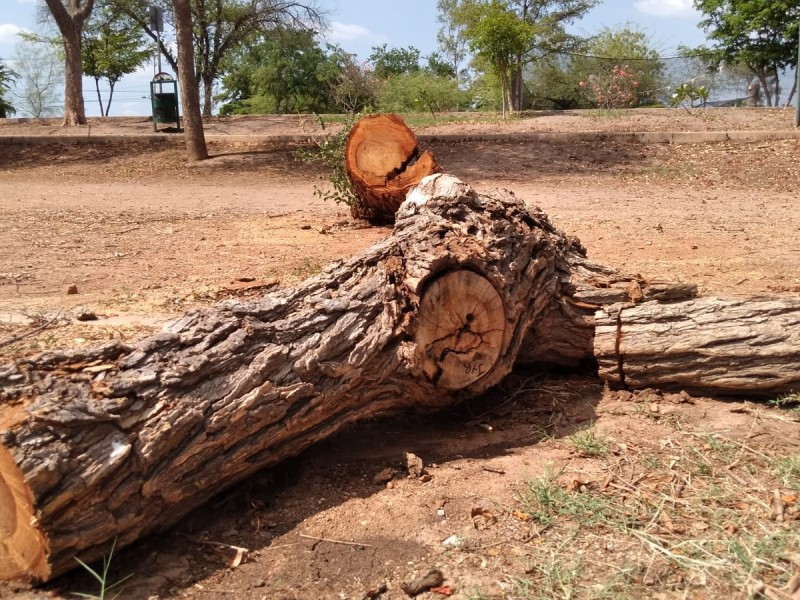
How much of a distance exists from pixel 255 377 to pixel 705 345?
2147 millimetres

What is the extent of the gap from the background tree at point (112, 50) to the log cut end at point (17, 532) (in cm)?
2564

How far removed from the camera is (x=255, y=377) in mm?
2830

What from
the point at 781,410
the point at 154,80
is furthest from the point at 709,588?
the point at 154,80

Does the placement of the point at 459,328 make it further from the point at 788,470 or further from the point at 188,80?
the point at 188,80

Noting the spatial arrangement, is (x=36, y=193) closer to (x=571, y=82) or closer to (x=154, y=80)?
(x=154, y=80)

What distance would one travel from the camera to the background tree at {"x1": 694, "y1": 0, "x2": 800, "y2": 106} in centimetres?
2386

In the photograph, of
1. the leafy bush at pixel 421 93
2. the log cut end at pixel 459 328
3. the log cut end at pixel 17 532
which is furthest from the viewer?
the leafy bush at pixel 421 93

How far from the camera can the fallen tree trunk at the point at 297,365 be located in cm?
235

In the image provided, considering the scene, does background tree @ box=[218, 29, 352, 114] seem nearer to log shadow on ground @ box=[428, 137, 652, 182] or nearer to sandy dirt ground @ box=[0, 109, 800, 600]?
log shadow on ground @ box=[428, 137, 652, 182]

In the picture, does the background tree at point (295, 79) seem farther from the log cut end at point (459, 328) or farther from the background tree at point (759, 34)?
the log cut end at point (459, 328)

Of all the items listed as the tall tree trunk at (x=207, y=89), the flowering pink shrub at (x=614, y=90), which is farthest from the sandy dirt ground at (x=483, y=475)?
the tall tree trunk at (x=207, y=89)

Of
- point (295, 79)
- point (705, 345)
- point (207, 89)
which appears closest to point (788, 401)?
point (705, 345)

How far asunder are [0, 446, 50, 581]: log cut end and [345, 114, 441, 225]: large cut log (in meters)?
Result: 5.64

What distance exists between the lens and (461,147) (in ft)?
44.6
